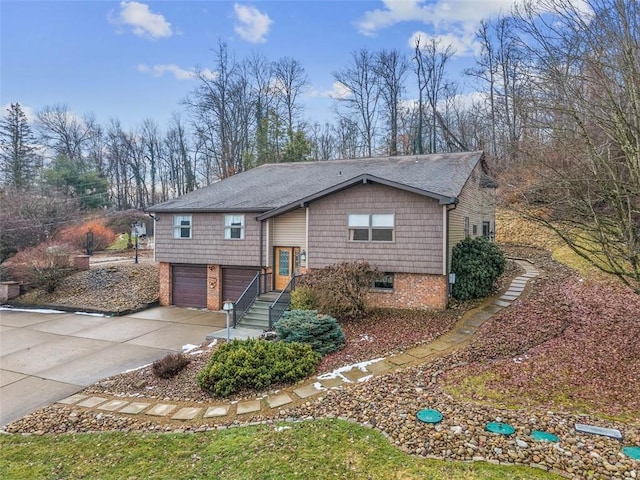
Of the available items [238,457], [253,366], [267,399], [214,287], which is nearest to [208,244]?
[214,287]

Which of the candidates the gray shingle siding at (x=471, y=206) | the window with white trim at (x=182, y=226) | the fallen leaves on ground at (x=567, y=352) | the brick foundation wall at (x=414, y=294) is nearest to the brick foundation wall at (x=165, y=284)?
the window with white trim at (x=182, y=226)

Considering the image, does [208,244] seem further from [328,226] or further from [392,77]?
[392,77]

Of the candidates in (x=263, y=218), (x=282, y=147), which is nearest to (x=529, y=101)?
(x=263, y=218)

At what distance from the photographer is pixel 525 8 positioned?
629 cm

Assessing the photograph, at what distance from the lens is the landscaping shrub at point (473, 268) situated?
501 inches

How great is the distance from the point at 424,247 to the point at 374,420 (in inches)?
286

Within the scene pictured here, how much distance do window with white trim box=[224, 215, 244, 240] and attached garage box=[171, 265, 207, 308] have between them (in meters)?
2.16

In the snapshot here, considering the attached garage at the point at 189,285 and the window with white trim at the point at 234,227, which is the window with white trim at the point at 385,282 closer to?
the window with white trim at the point at 234,227

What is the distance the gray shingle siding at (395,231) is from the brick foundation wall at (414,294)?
0.36 meters

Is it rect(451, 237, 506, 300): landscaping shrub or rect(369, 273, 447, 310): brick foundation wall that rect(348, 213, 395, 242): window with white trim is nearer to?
rect(369, 273, 447, 310): brick foundation wall

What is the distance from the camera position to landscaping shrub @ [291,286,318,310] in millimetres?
11852

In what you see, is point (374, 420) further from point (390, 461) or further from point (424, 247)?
point (424, 247)

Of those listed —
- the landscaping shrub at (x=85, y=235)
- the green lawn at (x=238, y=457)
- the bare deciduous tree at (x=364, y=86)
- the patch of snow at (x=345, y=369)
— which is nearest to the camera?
the green lawn at (x=238, y=457)

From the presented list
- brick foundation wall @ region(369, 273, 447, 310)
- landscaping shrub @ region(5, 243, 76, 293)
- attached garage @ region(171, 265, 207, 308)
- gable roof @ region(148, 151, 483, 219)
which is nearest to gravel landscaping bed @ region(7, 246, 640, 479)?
brick foundation wall @ region(369, 273, 447, 310)
